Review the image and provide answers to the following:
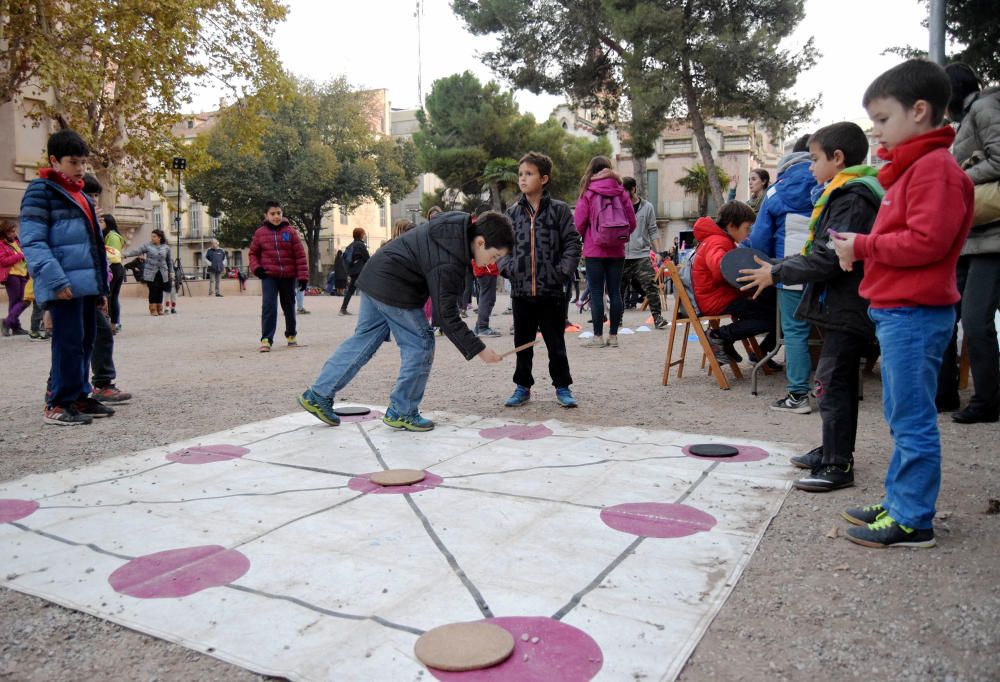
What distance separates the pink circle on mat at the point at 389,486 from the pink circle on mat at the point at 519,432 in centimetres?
88

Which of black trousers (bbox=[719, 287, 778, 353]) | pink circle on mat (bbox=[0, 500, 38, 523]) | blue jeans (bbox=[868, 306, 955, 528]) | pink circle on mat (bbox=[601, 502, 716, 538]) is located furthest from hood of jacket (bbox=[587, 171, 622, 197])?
pink circle on mat (bbox=[0, 500, 38, 523])

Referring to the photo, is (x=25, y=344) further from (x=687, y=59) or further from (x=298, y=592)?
(x=687, y=59)

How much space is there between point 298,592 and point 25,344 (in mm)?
9629

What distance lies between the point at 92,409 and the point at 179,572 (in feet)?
10.3

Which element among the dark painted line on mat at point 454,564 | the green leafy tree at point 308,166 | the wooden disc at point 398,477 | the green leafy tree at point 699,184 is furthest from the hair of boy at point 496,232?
the green leafy tree at point 699,184

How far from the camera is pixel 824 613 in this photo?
2.05 m

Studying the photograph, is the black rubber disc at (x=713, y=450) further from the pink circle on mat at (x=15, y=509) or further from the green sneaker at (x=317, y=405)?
the pink circle on mat at (x=15, y=509)

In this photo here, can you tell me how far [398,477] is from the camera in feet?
10.8

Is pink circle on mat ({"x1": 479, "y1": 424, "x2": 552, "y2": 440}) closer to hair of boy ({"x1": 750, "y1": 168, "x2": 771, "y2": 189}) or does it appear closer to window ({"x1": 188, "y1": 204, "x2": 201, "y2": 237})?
hair of boy ({"x1": 750, "y1": 168, "x2": 771, "y2": 189})

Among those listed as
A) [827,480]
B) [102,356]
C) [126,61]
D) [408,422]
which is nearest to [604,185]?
[408,422]


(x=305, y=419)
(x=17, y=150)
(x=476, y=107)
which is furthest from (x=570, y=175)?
(x=305, y=419)

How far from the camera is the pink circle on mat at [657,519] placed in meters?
2.67

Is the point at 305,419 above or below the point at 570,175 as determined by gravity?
below

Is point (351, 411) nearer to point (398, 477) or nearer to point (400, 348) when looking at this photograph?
point (400, 348)
